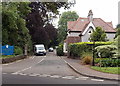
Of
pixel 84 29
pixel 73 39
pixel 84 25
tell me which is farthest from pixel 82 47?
pixel 84 25

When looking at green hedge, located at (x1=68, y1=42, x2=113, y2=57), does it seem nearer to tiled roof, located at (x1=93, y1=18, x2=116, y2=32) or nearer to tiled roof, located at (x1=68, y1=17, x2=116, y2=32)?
tiled roof, located at (x1=68, y1=17, x2=116, y2=32)

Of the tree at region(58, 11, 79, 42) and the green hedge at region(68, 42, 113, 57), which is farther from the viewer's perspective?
the tree at region(58, 11, 79, 42)

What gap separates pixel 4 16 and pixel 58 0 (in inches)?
595

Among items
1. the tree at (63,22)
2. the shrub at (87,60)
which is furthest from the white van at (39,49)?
the shrub at (87,60)

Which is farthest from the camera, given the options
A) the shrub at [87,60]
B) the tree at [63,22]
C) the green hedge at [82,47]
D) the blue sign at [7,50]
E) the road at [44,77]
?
the tree at [63,22]

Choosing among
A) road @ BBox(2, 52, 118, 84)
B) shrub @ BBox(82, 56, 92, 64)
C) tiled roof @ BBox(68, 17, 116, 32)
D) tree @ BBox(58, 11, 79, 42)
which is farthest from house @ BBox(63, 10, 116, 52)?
road @ BBox(2, 52, 118, 84)

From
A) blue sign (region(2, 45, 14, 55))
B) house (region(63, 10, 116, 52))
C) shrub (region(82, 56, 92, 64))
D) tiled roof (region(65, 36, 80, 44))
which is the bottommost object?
shrub (region(82, 56, 92, 64))

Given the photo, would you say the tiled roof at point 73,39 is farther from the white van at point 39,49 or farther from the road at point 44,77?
the road at point 44,77

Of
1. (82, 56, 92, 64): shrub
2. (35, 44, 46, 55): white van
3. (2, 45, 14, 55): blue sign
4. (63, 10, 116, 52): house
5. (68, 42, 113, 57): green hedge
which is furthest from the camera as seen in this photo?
(35, 44, 46, 55): white van

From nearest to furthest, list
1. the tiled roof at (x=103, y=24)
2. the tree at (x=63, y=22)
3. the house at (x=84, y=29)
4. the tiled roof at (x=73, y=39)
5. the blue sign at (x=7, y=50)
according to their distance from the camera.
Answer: the blue sign at (x=7, y=50)
the house at (x=84, y=29)
the tiled roof at (x=73, y=39)
the tiled roof at (x=103, y=24)
the tree at (x=63, y=22)

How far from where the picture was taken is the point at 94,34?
4534cm

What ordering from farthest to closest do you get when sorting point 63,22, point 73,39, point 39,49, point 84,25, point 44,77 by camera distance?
point 63,22 < point 39,49 < point 84,25 < point 73,39 < point 44,77

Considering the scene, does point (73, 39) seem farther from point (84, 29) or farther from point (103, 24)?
point (103, 24)

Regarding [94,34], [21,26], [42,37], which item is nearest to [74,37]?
[42,37]
